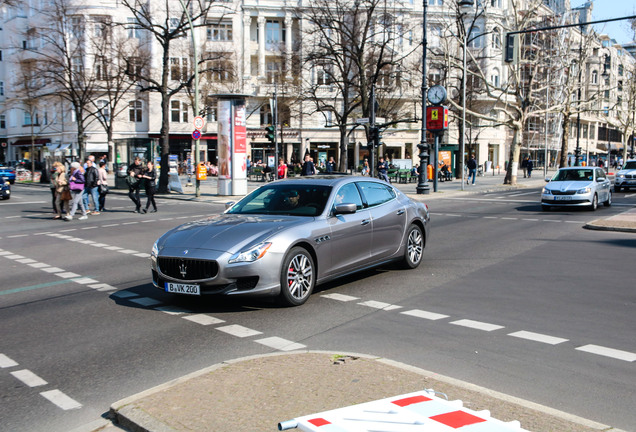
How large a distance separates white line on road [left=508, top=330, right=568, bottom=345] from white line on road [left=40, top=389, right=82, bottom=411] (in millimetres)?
4013

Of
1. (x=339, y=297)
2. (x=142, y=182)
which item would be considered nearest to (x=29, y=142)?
(x=142, y=182)

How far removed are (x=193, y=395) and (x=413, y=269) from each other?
244 inches

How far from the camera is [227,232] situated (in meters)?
7.30

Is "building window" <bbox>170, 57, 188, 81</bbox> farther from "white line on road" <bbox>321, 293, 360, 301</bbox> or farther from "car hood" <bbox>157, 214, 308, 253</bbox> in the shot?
"white line on road" <bbox>321, 293, 360, 301</bbox>

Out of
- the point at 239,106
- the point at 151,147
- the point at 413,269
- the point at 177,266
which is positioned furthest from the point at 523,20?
the point at 177,266

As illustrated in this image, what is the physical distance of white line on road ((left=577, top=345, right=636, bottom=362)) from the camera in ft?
17.9

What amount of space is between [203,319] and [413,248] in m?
4.23

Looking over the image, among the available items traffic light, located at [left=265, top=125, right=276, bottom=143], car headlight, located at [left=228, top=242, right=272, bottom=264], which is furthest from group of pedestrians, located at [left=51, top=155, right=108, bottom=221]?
car headlight, located at [left=228, top=242, right=272, bottom=264]

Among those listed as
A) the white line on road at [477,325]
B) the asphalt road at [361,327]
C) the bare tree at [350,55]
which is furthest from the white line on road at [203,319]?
the bare tree at [350,55]

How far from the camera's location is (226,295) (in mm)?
6938

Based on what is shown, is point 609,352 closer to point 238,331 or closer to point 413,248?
point 238,331

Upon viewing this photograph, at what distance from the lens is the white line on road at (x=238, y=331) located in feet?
20.4

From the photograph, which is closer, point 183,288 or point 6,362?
point 6,362

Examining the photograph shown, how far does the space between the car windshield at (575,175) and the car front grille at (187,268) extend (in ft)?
58.5
